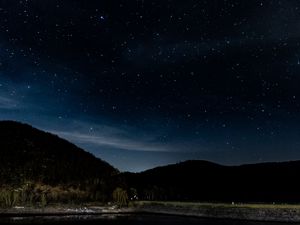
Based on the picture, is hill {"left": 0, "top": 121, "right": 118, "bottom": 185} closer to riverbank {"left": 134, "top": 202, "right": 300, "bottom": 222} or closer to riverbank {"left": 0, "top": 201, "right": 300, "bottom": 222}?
riverbank {"left": 0, "top": 201, "right": 300, "bottom": 222}

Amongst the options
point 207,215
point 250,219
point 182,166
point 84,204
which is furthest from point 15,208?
A: point 182,166

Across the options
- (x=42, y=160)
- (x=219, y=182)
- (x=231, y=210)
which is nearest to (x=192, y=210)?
(x=231, y=210)

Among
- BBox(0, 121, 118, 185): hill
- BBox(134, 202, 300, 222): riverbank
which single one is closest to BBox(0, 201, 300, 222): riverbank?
BBox(134, 202, 300, 222): riverbank

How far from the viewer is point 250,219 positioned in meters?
82.4

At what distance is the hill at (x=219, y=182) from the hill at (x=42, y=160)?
42.0ft

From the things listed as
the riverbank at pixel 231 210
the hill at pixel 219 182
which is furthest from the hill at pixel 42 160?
the riverbank at pixel 231 210

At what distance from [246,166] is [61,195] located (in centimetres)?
7825

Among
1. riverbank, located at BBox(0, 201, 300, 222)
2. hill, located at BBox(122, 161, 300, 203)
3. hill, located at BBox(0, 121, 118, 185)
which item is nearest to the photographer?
riverbank, located at BBox(0, 201, 300, 222)

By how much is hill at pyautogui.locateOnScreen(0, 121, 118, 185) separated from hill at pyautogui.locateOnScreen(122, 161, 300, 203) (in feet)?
42.0

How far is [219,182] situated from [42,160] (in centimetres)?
6755

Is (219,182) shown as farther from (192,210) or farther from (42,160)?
(192,210)

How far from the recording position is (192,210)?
96.4 meters

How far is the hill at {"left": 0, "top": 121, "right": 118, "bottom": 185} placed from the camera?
385 feet

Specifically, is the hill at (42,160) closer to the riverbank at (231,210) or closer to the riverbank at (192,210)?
the riverbank at (192,210)
